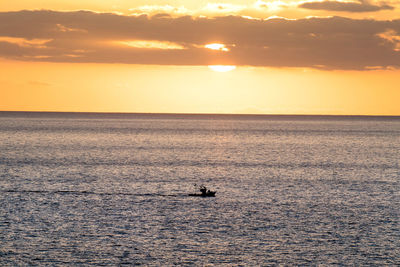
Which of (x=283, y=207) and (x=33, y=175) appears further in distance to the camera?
(x=33, y=175)

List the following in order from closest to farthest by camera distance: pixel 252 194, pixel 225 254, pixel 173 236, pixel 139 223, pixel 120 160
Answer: pixel 225 254, pixel 173 236, pixel 139 223, pixel 252 194, pixel 120 160

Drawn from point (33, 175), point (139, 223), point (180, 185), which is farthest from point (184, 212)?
point (33, 175)

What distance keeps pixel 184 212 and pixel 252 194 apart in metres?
12.0

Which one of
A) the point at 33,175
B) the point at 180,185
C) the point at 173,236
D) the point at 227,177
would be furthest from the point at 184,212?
the point at 33,175

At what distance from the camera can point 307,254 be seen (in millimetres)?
29797

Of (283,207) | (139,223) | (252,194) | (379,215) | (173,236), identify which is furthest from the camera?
(252,194)

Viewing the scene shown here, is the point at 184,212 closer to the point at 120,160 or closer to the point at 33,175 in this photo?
the point at 33,175

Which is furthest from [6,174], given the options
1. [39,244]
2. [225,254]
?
[225,254]

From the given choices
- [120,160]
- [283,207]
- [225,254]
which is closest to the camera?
[225,254]

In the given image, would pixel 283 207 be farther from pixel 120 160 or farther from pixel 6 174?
pixel 120 160

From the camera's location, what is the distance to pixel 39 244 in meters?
31.2

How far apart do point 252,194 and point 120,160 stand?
4330 centimetres

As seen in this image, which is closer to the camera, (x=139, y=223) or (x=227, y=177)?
(x=139, y=223)

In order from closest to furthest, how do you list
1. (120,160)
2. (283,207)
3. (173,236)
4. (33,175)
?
(173,236) → (283,207) → (33,175) → (120,160)
